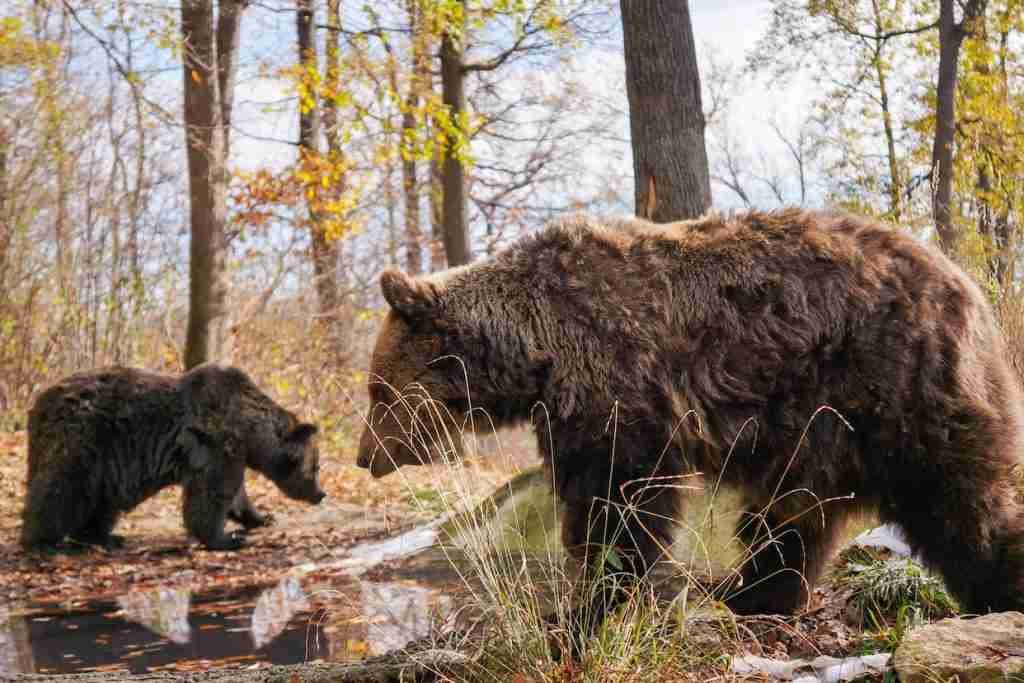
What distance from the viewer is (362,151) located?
21.9 meters

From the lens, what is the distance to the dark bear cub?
8734 mm

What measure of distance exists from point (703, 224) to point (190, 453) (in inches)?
250

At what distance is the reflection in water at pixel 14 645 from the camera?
5.47 metres

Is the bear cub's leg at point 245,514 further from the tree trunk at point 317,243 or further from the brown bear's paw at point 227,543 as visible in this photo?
the tree trunk at point 317,243

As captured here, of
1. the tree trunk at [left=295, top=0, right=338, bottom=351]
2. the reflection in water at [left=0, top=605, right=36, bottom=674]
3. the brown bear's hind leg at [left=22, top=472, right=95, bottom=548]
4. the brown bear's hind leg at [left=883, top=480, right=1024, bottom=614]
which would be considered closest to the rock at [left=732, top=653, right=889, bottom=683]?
the brown bear's hind leg at [left=883, top=480, right=1024, bottom=614]

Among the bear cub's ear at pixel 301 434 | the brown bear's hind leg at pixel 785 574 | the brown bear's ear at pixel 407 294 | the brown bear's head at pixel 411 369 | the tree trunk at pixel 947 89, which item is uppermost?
the tree trunk at pixel 947 89

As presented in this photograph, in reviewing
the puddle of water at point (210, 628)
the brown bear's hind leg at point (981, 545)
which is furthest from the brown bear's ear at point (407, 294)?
the brown bear's hind leg at point (981, 545)

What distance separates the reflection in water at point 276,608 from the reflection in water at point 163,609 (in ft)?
1.48

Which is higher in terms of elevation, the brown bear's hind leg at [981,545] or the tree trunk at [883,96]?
the tree trunk at [883,96]

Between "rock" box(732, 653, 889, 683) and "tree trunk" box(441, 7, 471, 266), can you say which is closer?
"rock" box(732, 653, 889, 683)

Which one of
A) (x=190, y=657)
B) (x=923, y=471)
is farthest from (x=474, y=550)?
(x=190, y=657)

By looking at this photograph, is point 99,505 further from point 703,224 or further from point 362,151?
point 362,151

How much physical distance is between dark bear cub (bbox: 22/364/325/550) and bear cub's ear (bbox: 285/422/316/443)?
0.5 inches

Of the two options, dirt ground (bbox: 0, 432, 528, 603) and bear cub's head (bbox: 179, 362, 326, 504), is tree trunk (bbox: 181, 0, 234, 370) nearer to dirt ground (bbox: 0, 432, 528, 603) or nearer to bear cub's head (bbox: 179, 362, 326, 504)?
dirt ground (bbox: 0, 432, 528, 603)
